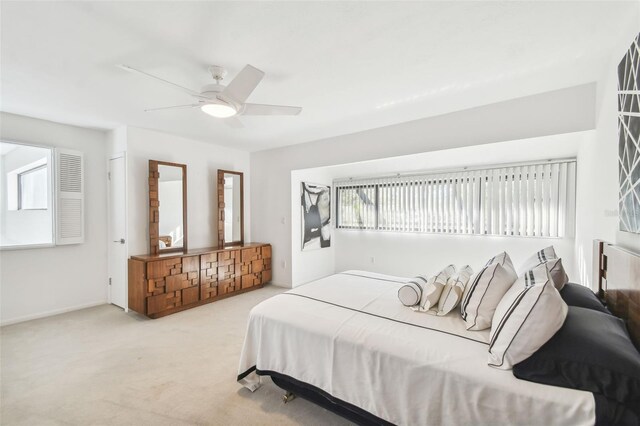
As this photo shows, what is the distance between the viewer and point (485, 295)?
1589 millimetres

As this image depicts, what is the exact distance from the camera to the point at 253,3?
142 centimetres

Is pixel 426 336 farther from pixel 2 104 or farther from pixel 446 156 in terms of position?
pixel 2 104

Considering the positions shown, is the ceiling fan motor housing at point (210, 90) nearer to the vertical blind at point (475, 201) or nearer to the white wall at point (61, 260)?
the white wall at point (61, 260)

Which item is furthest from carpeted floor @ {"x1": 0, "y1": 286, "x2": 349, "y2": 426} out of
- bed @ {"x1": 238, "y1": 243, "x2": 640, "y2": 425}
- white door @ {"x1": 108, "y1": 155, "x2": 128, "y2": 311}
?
white door @ {"x1": 108, "y1": 155, "x2": 128, "y2": 311}

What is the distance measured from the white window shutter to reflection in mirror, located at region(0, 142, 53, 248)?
8 centimetres

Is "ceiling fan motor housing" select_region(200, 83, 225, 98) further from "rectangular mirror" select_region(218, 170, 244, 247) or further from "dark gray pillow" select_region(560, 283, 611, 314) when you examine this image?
"dark gray pillow" select_region(560, 283, 611, 314)

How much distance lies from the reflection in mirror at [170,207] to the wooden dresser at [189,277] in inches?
10.2

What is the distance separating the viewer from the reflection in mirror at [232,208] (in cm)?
450

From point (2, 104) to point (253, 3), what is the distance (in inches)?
131

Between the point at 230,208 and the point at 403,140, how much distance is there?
3023 mm

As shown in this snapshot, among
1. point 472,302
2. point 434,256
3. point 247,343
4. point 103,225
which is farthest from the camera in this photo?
point 434,256

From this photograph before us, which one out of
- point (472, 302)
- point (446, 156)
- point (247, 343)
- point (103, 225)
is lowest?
point (247, 343)

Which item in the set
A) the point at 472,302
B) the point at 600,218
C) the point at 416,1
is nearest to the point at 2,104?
the point at 416,1

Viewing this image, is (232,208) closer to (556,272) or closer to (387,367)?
(387,367)
